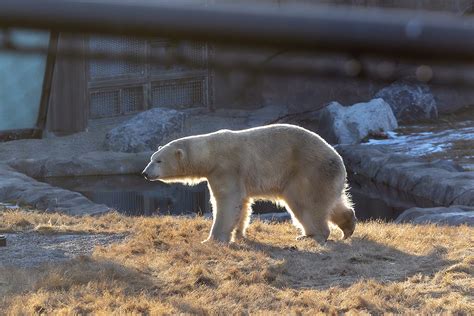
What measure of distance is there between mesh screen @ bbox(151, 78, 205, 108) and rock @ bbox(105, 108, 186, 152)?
8.64ft

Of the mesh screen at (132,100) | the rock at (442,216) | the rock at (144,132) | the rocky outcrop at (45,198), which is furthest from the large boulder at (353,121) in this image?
the rock at (442,216)

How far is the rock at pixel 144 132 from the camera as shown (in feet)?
60.0

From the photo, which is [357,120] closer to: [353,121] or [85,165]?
[353,121]

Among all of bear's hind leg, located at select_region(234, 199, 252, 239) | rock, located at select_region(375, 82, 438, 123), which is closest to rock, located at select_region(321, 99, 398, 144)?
rock, located at select_region(375, 82, 438, 123)

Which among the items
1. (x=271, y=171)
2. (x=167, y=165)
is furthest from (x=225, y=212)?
(x=167, y=165)

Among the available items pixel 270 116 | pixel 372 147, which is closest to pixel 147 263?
pixel 372 147

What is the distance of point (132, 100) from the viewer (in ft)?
71.1

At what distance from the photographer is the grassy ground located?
599cm

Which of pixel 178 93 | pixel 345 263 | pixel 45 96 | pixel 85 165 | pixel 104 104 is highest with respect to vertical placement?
pixel 345 263

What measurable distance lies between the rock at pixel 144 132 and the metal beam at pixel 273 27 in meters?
17.5

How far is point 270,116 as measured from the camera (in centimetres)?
2128

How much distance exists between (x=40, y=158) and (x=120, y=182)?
1802 mm

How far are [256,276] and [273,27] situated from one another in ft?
20.3

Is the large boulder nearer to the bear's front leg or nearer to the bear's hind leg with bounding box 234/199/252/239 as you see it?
the bear's hind leg with bounding box 234/199/252/239
